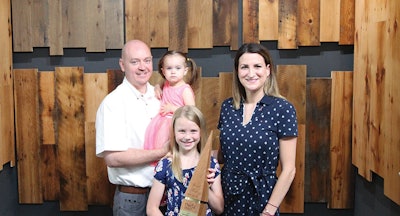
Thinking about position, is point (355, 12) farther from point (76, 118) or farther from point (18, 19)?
point (18, 19)

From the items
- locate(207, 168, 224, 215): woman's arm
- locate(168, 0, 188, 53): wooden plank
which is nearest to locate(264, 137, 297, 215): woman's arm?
locate(207, 168, 224, 215): woman's arm

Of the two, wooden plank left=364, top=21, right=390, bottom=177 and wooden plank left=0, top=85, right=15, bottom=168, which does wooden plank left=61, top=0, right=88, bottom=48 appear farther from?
wooden plank left=364, top=21, right=390, bottom=177

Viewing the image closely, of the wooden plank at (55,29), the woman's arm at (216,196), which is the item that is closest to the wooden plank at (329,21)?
the woman's arm at (216,196)

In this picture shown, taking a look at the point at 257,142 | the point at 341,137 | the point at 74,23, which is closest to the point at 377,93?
the point at 341,137

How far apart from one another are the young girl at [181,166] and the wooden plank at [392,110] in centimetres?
88

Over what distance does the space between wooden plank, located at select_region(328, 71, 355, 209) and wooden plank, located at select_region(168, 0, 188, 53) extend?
3.25 ft

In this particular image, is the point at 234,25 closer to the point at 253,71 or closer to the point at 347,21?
the point at 347,21

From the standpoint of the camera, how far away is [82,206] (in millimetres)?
3068

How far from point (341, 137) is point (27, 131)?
206cm

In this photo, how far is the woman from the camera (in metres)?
2.08

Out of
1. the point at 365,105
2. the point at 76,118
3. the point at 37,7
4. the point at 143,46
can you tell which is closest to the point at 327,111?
the point at 365,105

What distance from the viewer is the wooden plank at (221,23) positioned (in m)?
2.96

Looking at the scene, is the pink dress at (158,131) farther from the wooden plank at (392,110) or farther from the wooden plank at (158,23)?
the wooden plank at (392,110)

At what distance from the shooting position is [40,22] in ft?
9.83
